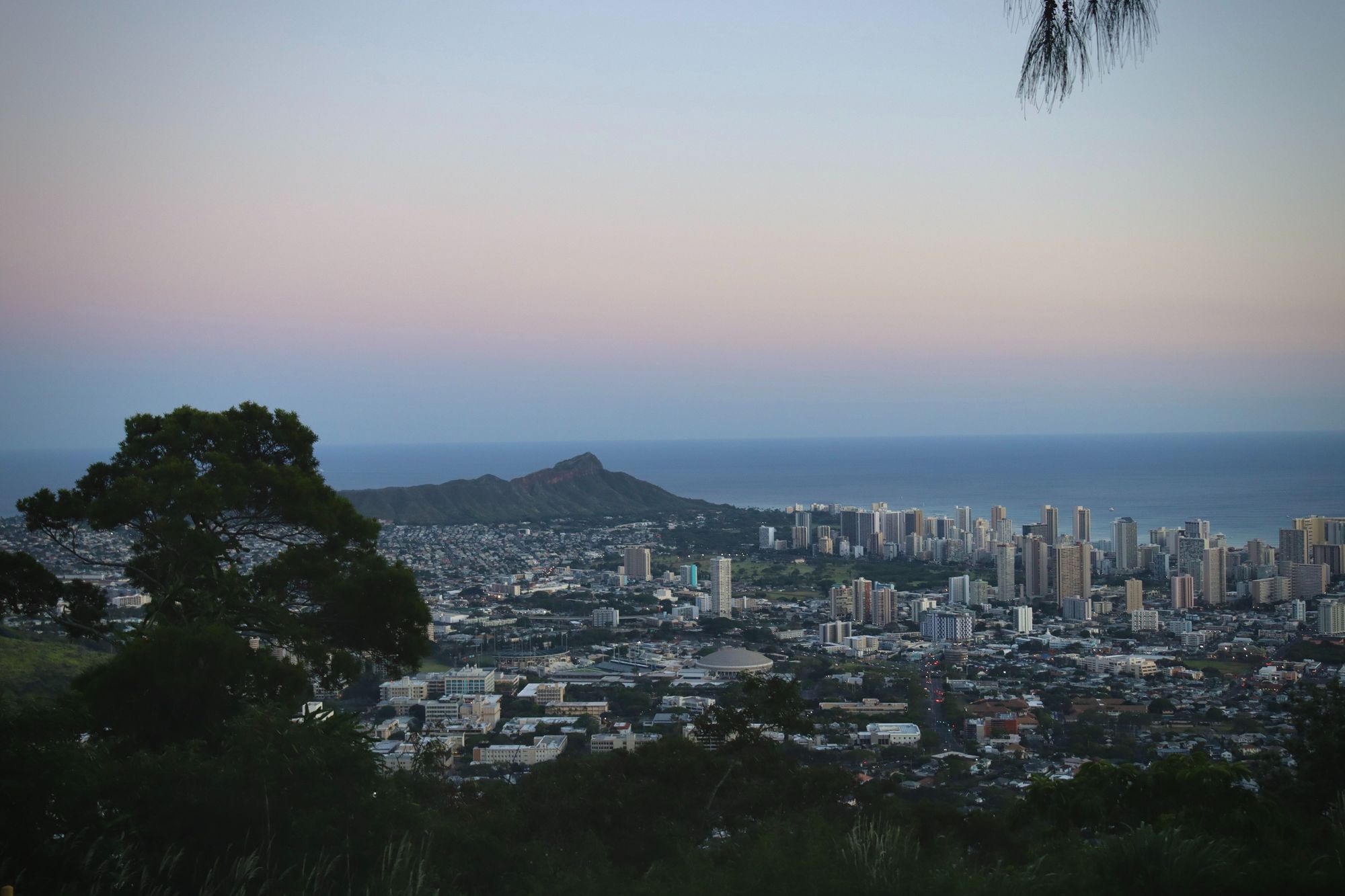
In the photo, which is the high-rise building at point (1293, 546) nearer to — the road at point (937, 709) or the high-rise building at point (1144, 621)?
the high-rise building at point (1144, 621)

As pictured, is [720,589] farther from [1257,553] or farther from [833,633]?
[1257,553]

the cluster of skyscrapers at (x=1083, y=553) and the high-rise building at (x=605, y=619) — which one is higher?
the cluster of skyscrapers at (x=1083, y=553)

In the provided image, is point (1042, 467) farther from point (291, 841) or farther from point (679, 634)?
point (291, 841)

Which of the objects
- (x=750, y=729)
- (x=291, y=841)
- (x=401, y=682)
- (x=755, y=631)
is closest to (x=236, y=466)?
(x=291, y=841)

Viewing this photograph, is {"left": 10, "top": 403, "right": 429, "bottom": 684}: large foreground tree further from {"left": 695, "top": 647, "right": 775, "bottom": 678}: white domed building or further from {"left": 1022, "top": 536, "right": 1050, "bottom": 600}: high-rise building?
{"left": 1022, "top": 536, "right": 1050, "bottom": 600}: high-rise building

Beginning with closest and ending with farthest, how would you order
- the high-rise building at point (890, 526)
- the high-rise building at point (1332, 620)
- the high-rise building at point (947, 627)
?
the high-rise building at point (1332, 620) → the high-rise building at point (947, 627) → the high-rise building at point (890, 526)

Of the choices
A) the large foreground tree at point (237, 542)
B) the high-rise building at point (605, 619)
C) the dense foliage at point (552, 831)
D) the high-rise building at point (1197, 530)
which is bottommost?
the high-rise building at point (605, 619)

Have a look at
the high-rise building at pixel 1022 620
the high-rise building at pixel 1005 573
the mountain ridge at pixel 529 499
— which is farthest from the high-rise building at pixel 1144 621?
the mountain ridge at pixel 529 499
